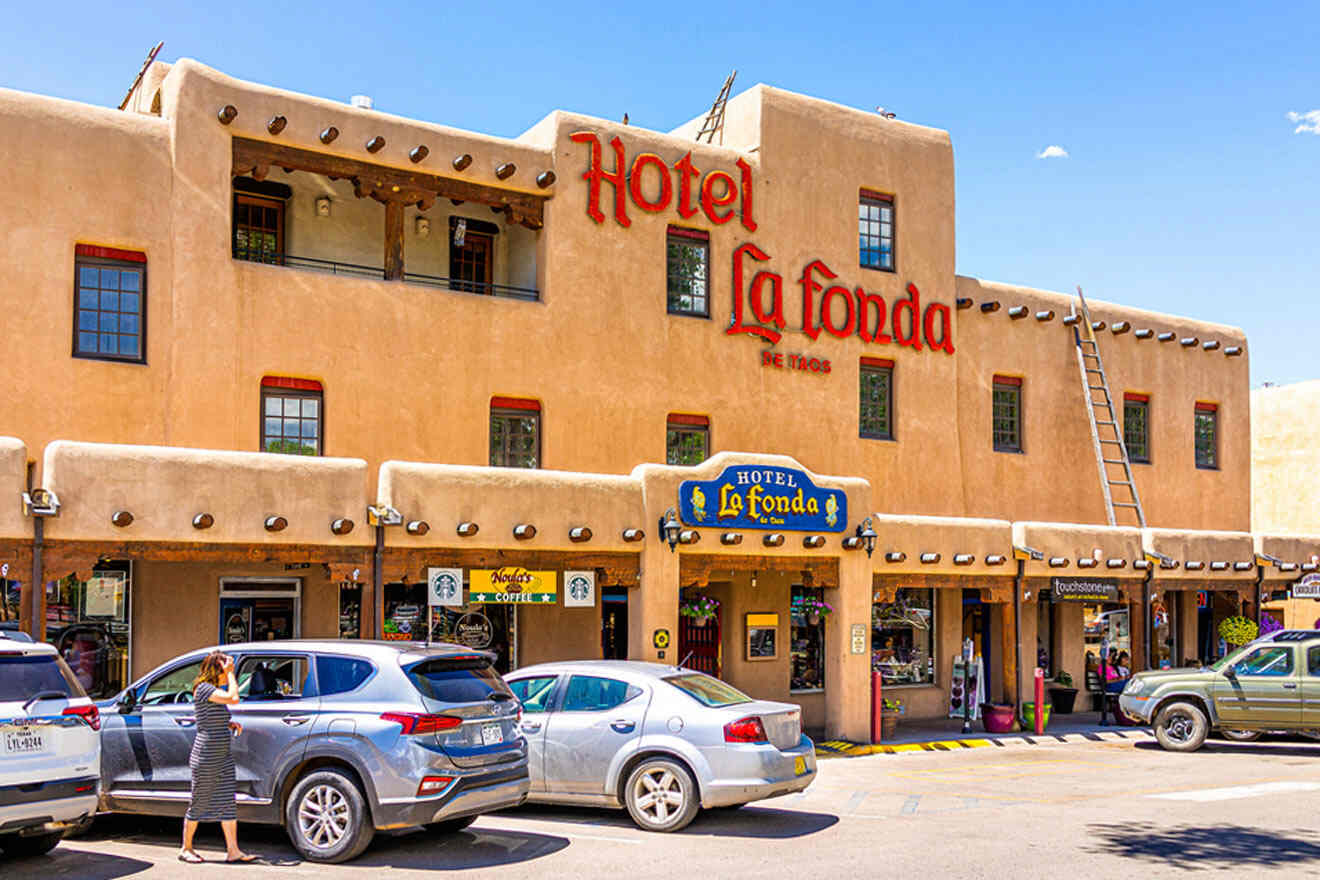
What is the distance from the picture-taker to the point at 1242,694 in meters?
21.3

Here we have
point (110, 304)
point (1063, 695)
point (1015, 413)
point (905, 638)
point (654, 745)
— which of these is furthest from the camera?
point (1015, 413)

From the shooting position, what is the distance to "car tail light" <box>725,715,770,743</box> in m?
13.1

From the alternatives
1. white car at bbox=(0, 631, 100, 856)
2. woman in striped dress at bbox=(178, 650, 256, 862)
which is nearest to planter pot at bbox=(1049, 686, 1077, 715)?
woman in striped dress at bbox=(178, 650, 256, 862)

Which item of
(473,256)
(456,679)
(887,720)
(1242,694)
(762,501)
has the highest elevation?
(473,256)

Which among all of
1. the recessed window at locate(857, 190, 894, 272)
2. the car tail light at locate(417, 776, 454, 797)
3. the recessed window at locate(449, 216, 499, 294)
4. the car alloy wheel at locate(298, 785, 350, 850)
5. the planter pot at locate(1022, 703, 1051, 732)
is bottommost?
the planter pot at locate(1022, 703, 1051, 732)

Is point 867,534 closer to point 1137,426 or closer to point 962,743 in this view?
point 962,743

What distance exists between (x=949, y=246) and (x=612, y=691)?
1604 cm

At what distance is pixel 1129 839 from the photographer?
42.4 feet

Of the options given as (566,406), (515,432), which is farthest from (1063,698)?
(515,432)

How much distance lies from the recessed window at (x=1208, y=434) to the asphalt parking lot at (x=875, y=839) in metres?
15.2

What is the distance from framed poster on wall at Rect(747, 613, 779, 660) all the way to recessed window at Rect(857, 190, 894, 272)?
6.96 metres

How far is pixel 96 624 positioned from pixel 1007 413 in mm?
18142

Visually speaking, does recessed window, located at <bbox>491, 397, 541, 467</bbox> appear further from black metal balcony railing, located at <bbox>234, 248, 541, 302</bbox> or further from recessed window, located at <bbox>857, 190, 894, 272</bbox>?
recessed window, located at <bbox>857, 190, 894, 272</bbox>

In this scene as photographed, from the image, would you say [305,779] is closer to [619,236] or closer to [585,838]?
[585,838]
